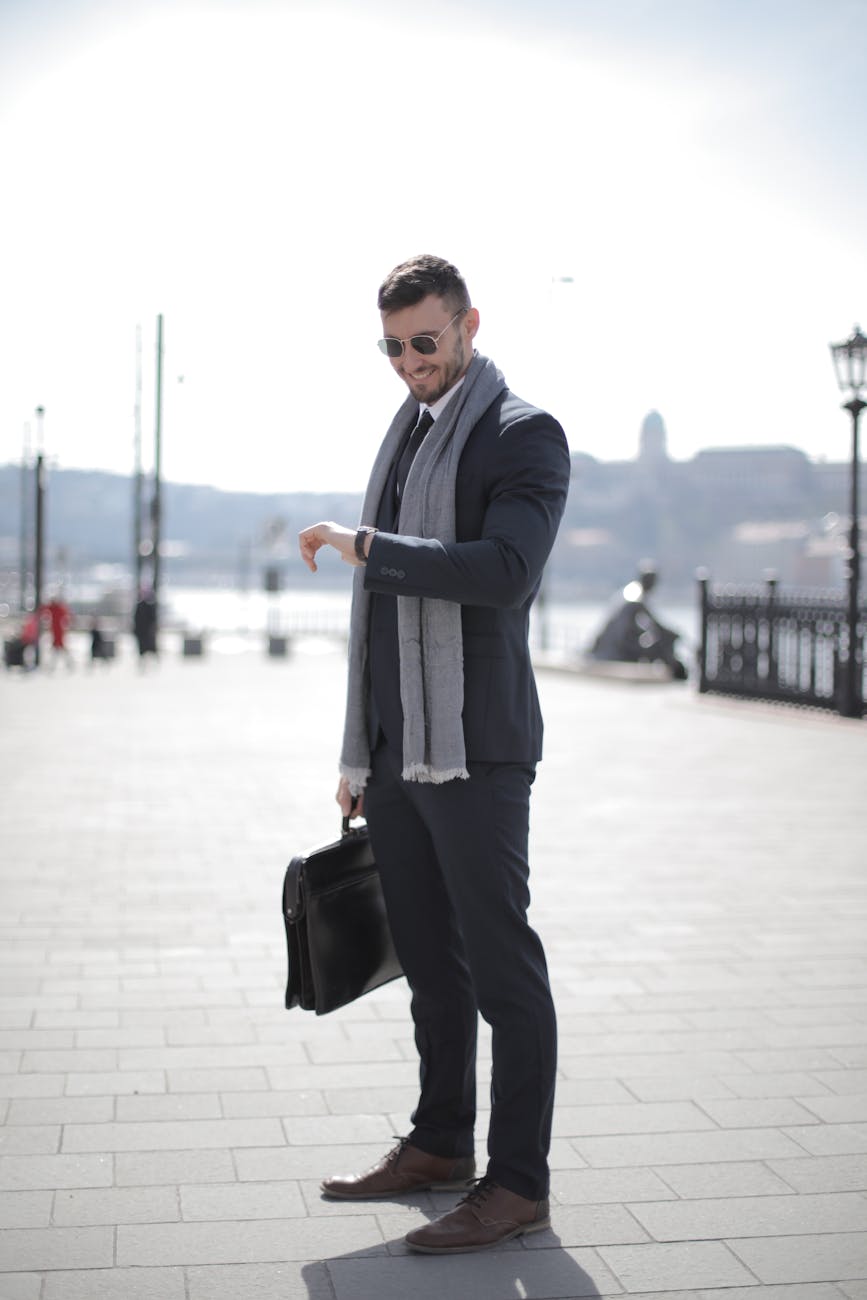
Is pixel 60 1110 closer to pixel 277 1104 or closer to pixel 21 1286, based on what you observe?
pixel 277 1104

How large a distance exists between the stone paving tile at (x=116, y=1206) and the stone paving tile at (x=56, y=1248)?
47 millimetres

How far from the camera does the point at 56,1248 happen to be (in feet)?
9.47

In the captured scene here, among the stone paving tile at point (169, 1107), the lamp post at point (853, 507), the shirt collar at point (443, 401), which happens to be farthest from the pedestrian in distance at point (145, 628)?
the shirt collar at point (443, 401)

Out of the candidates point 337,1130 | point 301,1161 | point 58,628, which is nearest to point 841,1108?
point 337,1130

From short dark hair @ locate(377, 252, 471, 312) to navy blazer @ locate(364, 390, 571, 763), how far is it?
22 cm

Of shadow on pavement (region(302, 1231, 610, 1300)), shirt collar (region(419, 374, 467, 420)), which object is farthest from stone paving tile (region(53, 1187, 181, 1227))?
shirt collar (region(419, 374, 467, 420))

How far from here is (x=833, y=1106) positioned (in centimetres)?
381

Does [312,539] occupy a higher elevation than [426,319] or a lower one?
lower

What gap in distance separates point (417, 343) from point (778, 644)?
15.4 metres

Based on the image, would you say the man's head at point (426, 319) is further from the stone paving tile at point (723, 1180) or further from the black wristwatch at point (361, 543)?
the stone paving tile at point (723, 1180)

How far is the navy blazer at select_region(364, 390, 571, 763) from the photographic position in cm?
281

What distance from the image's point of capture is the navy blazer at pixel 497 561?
9.22ft

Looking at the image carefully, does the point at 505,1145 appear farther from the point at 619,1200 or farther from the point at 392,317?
the point at 392,317

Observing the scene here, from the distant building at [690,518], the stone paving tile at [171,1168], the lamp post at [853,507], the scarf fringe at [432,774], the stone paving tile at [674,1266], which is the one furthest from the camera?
the distant building at [690,518]
